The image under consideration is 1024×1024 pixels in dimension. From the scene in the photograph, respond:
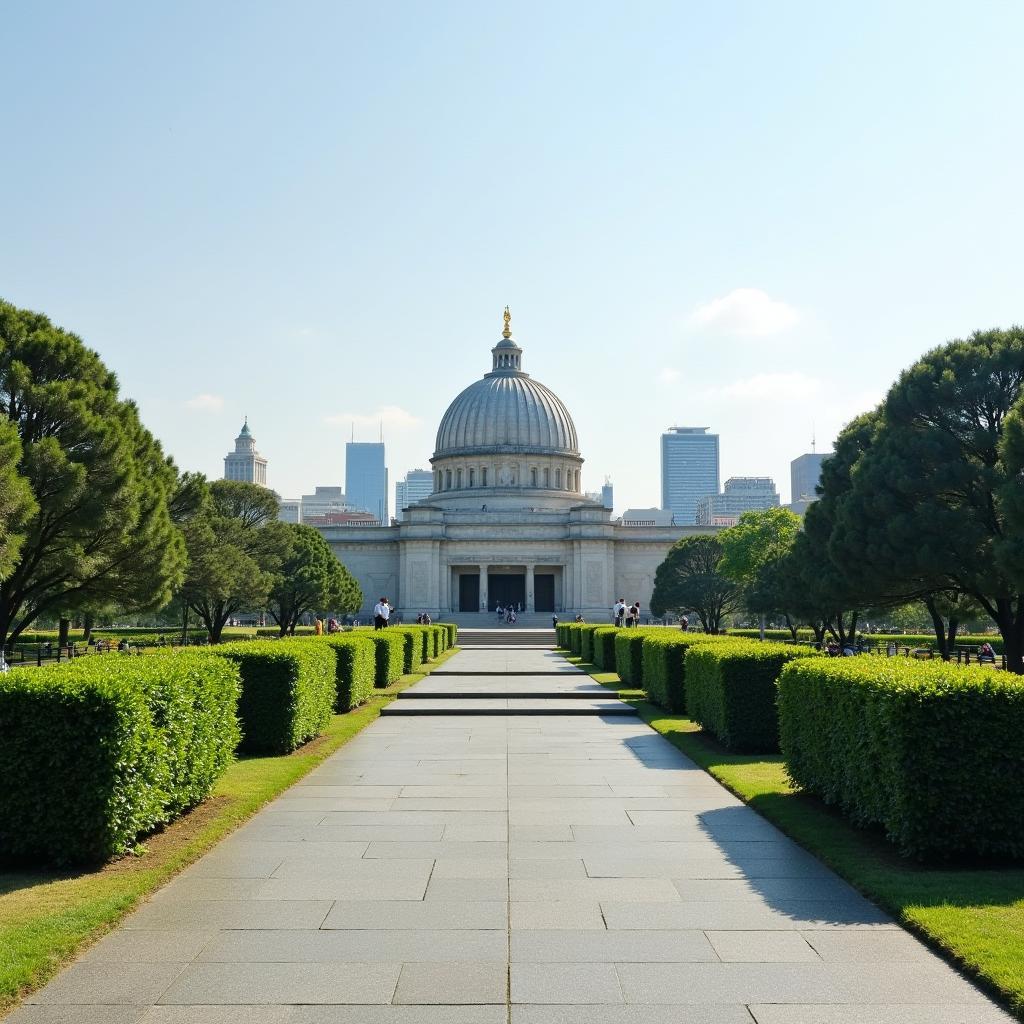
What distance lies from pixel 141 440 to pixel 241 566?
15.5 meters

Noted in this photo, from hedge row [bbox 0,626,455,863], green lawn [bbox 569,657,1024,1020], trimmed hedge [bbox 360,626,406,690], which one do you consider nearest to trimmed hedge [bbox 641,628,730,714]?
trimmed hedge [bbox 360,626,406,690]

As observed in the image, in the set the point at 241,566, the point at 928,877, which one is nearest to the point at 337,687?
the point at 928,877

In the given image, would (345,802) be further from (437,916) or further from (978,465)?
(978,465)

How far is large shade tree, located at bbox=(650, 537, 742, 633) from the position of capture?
7000 cm

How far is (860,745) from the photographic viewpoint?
10492 mm

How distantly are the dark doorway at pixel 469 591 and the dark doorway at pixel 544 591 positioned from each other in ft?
18.2

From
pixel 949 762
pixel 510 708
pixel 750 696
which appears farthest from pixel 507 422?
pixel 949 762

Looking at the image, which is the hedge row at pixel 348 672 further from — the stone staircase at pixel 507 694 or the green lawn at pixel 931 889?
the green lawn at pixel 931 889

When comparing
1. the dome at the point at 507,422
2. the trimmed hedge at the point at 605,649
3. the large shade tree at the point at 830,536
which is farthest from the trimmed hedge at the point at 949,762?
the dome at the point at 507,422

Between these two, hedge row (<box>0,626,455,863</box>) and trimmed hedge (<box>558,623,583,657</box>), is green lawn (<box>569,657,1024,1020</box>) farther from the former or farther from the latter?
trimmed hedge (<box>558,623,583,657</box>)

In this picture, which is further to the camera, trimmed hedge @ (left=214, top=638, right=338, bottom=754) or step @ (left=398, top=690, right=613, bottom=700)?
step @ (left=398, top=690, right=613, bottom=700)

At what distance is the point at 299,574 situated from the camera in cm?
5978

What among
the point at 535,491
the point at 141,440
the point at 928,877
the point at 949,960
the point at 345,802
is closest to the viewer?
the point at 949,960

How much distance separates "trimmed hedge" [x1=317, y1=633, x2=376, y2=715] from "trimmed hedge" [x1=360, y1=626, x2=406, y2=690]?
3.00 metres
